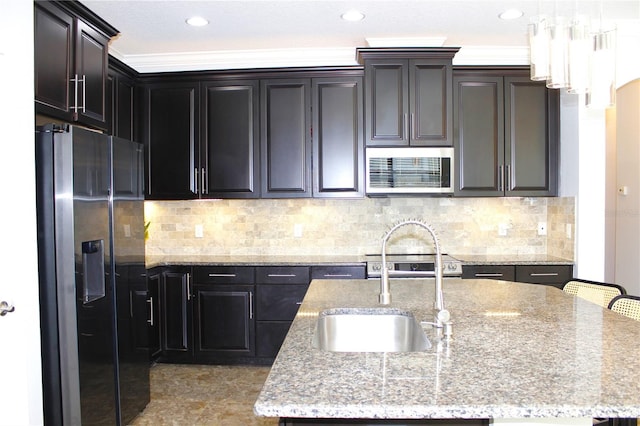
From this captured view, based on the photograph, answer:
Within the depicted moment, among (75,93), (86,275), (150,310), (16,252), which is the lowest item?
(150,310)

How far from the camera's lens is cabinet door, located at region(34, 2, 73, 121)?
2297mm

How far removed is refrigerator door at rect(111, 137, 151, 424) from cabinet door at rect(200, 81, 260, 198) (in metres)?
1.07

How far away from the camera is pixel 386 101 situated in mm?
3729

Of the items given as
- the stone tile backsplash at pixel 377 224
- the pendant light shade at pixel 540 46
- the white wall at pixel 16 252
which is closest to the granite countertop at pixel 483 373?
the pendant light shade at pixel 540 46

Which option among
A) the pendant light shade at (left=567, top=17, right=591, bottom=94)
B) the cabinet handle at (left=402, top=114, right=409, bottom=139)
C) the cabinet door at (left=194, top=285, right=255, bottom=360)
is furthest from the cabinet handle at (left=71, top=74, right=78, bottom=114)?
the pendant light shade at (left=567, top=17, right=591, bottom=94)

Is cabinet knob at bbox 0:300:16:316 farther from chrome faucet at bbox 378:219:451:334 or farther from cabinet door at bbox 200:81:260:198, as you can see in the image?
cabinet door at bbox 200:81:260:198

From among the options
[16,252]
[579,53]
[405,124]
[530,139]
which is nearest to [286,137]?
[405,124]

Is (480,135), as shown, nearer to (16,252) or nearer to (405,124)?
(405,124)

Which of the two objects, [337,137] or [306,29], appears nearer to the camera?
[306,29]

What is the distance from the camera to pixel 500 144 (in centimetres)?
385

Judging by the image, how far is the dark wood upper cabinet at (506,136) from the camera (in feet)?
12.6

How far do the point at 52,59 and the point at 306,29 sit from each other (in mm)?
1786

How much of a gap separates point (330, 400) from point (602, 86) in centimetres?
161

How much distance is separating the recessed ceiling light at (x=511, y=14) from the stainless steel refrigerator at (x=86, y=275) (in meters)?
2.75
